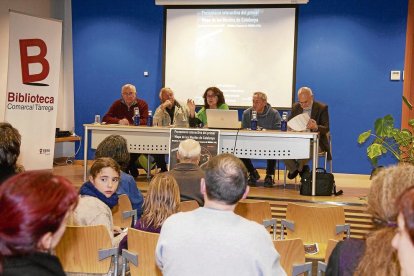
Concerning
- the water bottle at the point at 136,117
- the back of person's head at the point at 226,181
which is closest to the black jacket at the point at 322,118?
the water bottle at the point at 136,117

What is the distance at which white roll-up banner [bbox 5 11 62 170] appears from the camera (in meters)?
7.29

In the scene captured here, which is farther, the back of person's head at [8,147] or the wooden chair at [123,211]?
the wooden chair at [123,211]

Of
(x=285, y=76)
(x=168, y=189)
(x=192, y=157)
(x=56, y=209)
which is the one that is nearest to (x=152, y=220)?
(x=168, y=189)

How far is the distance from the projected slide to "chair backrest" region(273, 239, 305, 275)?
6.19 metres

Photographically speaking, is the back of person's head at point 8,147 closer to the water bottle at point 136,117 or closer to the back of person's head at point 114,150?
the back of person's head at point 114,150

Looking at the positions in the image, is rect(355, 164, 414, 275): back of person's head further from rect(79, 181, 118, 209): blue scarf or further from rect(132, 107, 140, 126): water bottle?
rect(132, 107, 140, 126): water bottle

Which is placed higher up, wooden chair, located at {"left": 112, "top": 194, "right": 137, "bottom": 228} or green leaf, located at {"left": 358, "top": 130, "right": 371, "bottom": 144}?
green leaf, located at {"left": 358, "top": 130, "right": 371, "bottom": 144}

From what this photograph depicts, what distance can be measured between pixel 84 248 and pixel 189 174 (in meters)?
1.32

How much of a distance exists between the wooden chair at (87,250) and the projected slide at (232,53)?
6.21 meters

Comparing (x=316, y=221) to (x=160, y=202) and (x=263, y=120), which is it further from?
(x=263, y=120)

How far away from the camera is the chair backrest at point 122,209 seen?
4168mm

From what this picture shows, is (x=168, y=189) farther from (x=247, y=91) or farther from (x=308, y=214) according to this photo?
(x=247, y=91)

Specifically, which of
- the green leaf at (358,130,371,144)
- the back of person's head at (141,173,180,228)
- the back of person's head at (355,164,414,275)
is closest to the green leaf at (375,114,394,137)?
the green leaf at (358,130,371,144)

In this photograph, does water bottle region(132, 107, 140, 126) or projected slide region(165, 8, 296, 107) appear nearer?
water bottle region(132, 107, 140, 126)
